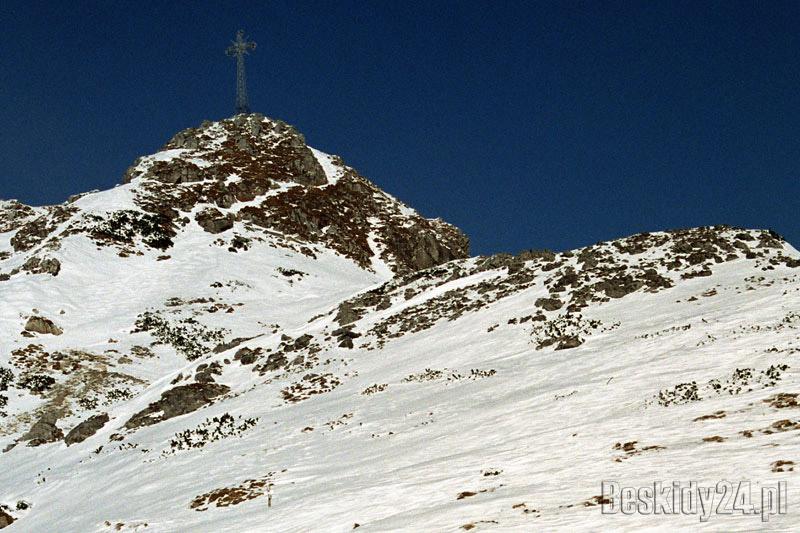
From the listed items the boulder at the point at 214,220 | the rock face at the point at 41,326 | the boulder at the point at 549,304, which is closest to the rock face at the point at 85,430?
the rock face at the point at 41,326

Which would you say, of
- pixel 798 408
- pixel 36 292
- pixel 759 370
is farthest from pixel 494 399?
pixel 36 292

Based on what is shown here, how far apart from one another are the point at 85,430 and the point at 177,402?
4579 millimetres

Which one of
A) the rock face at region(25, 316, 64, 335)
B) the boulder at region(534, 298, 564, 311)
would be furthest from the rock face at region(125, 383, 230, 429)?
the rock face at region(25, 316, 64, 335)

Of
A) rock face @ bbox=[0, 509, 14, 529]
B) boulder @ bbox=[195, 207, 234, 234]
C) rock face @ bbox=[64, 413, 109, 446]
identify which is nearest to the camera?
rock face @ bbox=[0, 509, 14, 529]

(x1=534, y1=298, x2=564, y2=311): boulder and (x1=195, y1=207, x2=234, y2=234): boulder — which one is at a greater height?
(x1=195, y1=207, x2=234, y2=234): boulder

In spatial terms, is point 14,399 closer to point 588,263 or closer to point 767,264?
point 588,263

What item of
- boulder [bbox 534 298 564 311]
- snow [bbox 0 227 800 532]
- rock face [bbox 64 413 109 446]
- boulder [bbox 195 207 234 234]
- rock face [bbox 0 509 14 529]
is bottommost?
rock face [bbox 0 509 14 529]

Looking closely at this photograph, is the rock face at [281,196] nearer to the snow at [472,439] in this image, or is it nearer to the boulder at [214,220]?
the boulder at [214,220]

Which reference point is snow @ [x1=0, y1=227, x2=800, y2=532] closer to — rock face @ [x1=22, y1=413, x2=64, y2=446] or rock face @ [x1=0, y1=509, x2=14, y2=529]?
rock face @ [x1=0, y1=509, x2=14, y2=529]

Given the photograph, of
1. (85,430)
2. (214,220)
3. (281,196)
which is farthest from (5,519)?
(281,196)

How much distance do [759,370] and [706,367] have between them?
1762 mm

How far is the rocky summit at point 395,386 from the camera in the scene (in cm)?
1356

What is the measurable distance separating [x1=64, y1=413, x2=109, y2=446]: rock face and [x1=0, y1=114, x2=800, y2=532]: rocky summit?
15cm

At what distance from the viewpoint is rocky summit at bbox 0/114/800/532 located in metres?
13.6
